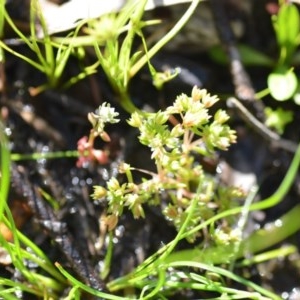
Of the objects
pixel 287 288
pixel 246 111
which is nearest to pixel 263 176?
pixel 246 111

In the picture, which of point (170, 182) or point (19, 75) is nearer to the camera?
point (170, 182)

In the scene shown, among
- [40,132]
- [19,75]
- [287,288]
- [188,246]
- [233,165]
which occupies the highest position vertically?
[19,75]

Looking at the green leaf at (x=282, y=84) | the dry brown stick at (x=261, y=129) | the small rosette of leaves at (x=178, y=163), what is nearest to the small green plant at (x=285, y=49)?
the green leaf at (x=282, y=84)

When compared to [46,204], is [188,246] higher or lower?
lower

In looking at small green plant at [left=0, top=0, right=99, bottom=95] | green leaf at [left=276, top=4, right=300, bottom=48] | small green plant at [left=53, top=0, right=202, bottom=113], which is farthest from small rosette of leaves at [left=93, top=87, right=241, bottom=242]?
green leaf at [left=276, top=4, right=300, bottom=48]

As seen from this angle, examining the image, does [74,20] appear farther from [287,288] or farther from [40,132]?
[287,288]

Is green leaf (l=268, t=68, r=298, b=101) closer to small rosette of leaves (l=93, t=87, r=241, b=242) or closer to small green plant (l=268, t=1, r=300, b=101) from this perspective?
small green plant (l=268, t=1, r=300, b=101)

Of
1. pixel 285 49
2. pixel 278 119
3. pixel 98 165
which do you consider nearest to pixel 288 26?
pixel 285 49
